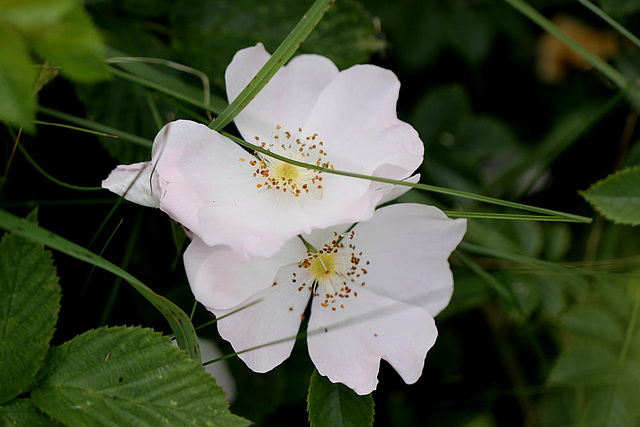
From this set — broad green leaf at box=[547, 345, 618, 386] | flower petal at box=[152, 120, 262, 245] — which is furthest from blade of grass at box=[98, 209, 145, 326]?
broad green leaf at box=[547, 345, 618, 386]

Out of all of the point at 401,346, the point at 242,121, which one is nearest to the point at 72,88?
the point at 242,121

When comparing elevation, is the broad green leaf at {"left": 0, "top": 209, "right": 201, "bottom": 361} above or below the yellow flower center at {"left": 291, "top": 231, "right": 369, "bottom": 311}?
below

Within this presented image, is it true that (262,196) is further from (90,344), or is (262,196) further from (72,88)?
(72,88)

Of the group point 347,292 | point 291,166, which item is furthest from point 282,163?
point 347,292

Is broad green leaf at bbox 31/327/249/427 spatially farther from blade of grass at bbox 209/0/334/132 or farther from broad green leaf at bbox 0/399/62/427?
blade of grass at bbox 209/0/334/132

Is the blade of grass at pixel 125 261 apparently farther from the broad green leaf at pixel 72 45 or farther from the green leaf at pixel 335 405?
the broad green leaf at pixel 72 45

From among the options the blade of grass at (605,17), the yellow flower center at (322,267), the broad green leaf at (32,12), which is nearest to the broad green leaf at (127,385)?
the yellow flower center at (322,267)
